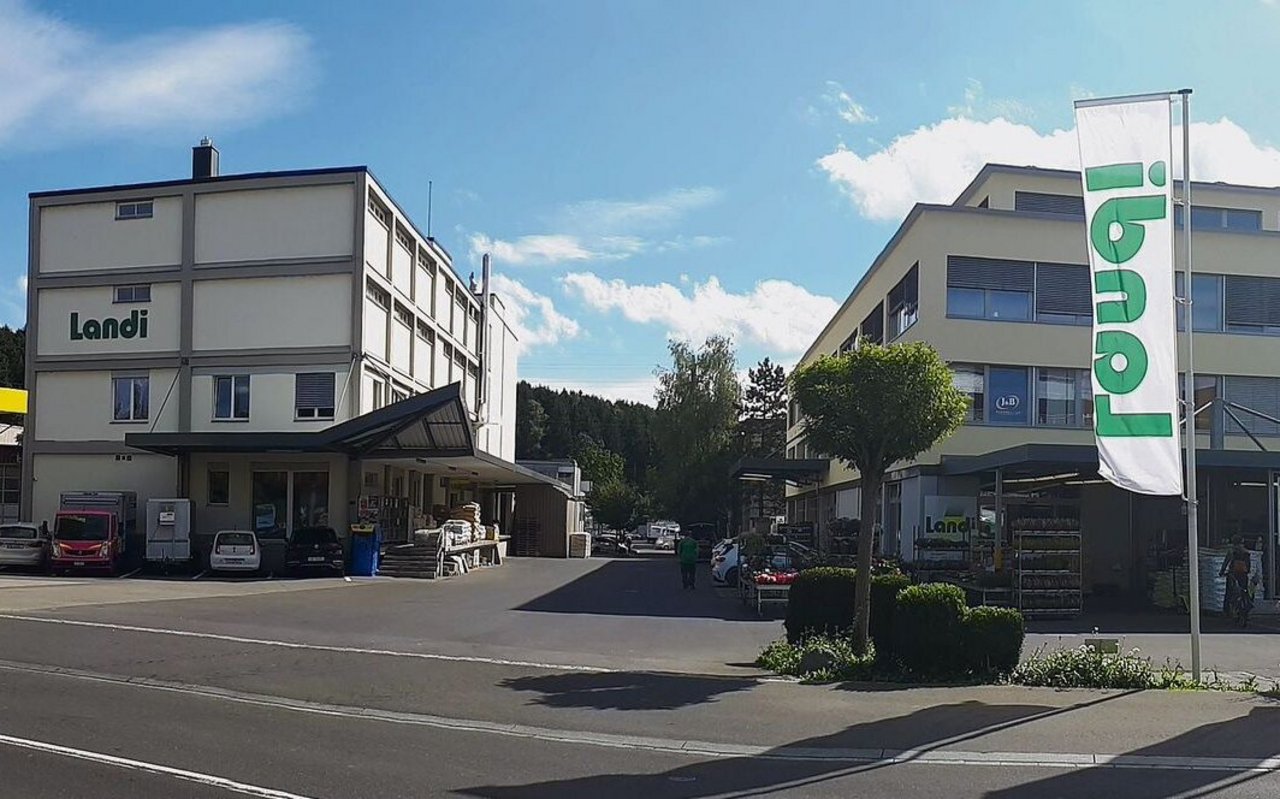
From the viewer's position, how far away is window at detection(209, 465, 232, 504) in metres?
40.1

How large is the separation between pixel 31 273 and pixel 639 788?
40.3 metres

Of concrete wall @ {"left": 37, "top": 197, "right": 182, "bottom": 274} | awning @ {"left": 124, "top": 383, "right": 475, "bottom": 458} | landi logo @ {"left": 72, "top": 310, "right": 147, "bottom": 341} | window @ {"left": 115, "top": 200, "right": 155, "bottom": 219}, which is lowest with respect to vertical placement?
awning @ {"left": 124, "top": 383, "right": 475, "bottom": 458}

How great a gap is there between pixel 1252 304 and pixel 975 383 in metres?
8.86

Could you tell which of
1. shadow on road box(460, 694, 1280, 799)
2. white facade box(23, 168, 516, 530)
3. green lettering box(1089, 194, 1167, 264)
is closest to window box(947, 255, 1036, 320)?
white facade box(23, 168, 516, 530)

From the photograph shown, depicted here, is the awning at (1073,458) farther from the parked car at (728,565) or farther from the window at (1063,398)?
the parked car at (728,565)

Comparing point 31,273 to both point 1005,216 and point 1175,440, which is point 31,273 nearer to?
point 1005,216

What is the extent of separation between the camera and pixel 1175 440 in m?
14.6

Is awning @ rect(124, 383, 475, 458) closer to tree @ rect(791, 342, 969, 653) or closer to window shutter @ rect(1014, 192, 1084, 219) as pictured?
tree @ rect(791, 342, 969, 653)

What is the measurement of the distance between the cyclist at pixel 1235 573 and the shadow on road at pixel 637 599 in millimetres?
9565

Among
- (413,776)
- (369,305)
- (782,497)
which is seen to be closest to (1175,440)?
(413,776)

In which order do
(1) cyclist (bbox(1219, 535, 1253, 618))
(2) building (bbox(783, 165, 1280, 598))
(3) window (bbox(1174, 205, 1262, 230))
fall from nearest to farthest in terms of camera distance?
(1) cyclist (bbox(1219, 535, 1253, 618)) < (2) building (bbox(783, 165, 1280, 598)) < (3) window (bbox(1174, 205, 1262, 230))

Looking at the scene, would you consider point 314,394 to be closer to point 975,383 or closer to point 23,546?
point 23,546

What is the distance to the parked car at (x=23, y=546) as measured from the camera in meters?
35.8

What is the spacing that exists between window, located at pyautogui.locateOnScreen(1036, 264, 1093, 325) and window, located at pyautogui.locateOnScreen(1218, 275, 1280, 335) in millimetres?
3446
